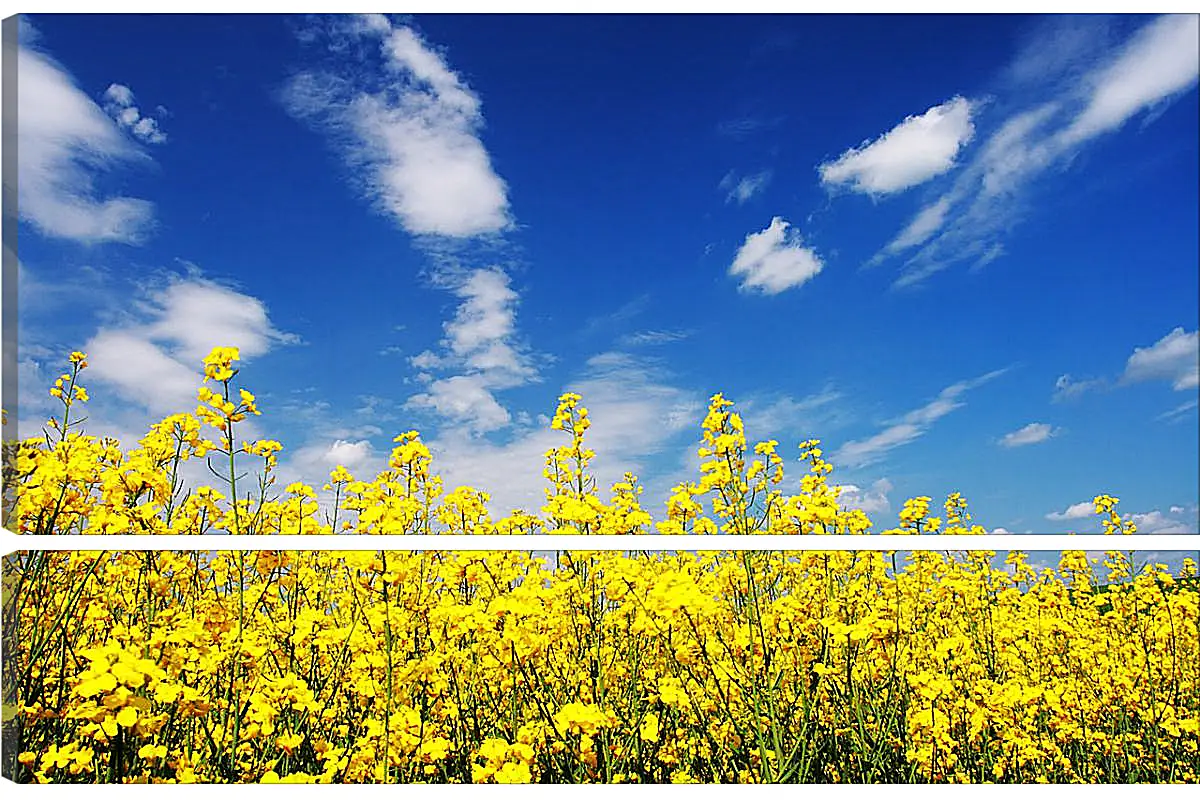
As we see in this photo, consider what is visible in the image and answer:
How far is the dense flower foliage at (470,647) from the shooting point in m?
1.36

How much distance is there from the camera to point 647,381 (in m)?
4.19

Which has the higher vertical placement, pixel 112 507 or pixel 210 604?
pixel 112 507

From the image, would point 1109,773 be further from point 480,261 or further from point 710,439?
point 480,261

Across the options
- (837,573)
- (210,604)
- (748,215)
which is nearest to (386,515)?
(210,604)

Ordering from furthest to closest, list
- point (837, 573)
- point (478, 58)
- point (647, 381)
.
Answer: point (647, 381) → point (478, 58) → point (837, 573)

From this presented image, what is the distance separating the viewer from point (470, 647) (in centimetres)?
151

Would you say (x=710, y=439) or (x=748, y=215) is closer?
(x=710, y=439)

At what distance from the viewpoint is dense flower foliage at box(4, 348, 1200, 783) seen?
1.36 meters

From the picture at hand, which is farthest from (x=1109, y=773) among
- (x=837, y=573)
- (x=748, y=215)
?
(x=748, y=215)

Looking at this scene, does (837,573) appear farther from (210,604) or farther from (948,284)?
(948,284)

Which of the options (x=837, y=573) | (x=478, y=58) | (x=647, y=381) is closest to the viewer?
(x=837, y=573)

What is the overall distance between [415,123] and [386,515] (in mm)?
2261

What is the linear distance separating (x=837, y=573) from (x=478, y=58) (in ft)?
7.41
